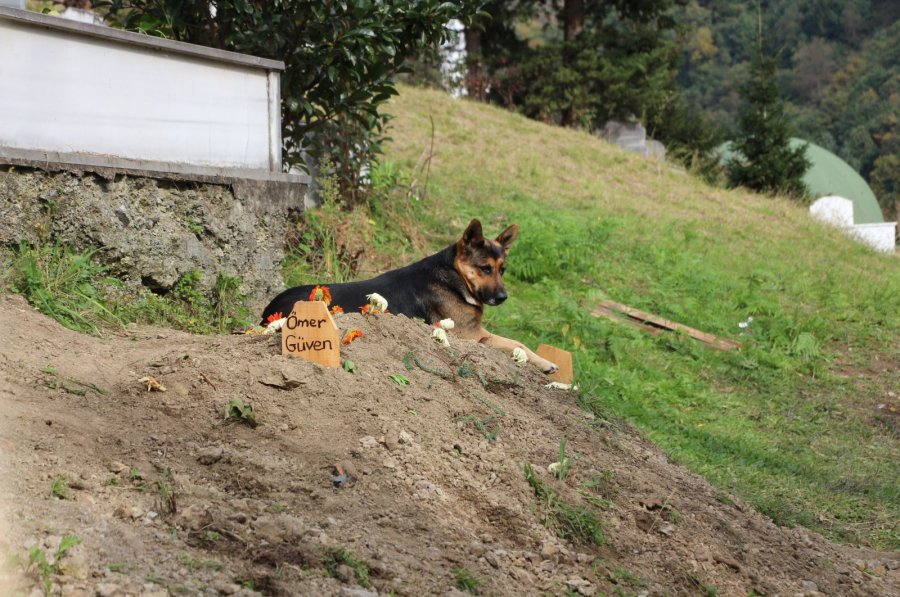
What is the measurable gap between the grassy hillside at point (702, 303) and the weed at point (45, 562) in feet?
13.8

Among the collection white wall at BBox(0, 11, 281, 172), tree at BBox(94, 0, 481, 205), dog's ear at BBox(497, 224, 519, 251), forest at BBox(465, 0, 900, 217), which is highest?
forest at BBox(465, 0, 900, 217)

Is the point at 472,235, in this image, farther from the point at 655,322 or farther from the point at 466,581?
the point at 655,322

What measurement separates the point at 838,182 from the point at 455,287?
93.5 ft

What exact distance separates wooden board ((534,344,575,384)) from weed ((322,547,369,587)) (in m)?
3.49

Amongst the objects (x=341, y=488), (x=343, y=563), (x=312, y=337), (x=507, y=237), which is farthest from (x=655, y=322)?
(x=343, y=563)

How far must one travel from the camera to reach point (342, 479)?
3988 mm

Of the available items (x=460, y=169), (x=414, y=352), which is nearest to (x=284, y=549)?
(x=414, y=352)

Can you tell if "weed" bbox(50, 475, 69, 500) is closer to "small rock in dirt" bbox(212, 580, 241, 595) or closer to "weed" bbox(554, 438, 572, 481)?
"small rock in dirt" bbox(212, 580, 241, 595)

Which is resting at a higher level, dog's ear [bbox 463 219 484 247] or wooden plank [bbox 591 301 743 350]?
dog's ear [bbox 463 219 484 247]

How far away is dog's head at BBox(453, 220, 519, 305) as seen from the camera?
23.9 ft

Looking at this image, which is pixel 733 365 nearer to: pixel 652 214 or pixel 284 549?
pixel 652 214

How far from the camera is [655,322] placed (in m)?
11.4

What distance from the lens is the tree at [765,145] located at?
77.8 ft

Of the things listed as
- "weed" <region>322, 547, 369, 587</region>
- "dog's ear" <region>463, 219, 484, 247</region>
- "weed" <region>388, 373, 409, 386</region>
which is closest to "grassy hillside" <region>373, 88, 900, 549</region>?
"dog's ear" <region>463, 219, 484, 247</region>
